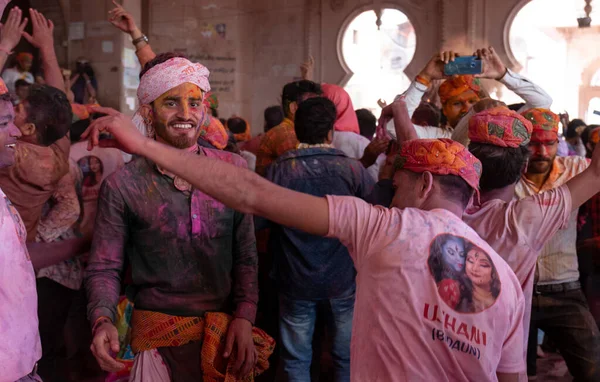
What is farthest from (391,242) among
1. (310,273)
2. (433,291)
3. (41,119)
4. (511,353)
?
(41,119)

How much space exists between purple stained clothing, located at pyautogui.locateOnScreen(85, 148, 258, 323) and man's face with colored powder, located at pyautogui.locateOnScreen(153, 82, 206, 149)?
0.14m

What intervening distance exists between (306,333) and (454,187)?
1.85 m

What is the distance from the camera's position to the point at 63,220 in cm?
358

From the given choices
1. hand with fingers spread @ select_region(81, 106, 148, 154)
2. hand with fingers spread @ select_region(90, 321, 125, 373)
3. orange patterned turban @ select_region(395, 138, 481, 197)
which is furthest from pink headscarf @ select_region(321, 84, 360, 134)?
hand with fingers spread @ select_region(81, 106, 148, 154)

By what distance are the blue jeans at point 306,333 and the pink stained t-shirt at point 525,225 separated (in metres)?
1.26

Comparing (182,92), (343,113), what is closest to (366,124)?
(343,113)

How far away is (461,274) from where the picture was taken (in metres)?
1.80

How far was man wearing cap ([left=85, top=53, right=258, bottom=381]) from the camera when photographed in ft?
7.80

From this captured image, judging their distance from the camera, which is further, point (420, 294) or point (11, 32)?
point (11, 32)

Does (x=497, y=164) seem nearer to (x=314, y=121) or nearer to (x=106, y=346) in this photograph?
(x=314, y=121)

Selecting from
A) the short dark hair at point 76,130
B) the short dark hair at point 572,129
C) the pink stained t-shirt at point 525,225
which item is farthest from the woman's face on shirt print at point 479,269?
the short dark hair at point 572,129

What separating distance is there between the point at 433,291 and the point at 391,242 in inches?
7.0

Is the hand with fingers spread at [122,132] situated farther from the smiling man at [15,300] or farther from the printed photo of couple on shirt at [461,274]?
the printed photo of couple on shirt at [461,274]

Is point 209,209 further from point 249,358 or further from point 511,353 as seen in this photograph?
point 511,353
